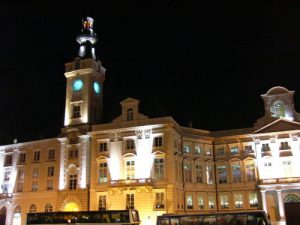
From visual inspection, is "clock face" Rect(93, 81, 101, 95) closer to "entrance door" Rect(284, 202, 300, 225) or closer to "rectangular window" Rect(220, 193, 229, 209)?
"rectangular window" Rect(220, 193, 229, 209)

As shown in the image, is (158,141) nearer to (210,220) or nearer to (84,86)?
(84,86)

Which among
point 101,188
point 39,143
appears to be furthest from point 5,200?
point 101,188

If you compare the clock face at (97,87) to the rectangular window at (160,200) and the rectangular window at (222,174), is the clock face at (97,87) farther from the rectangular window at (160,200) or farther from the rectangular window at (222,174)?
the rectangular window at (222,174)

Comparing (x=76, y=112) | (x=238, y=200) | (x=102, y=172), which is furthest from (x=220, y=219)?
(x=76, y=112)

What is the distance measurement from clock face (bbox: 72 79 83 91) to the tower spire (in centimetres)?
427

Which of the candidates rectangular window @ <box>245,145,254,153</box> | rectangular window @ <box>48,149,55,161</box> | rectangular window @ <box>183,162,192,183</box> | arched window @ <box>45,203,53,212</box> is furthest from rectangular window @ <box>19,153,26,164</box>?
rectangular window @ <box>245,145,254,153</box>

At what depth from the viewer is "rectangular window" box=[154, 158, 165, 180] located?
5178 cm

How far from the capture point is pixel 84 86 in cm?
6234

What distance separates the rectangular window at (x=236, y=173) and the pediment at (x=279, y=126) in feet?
19.7

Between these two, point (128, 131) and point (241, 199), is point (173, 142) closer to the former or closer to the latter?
point (128, 131)

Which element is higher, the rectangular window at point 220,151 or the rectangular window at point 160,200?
the rectangular window at point 220,151

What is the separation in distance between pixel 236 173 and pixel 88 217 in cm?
2576

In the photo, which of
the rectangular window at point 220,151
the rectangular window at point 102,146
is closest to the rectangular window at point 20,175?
the rectangular window at point 102,146

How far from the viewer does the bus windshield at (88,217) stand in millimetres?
41031
